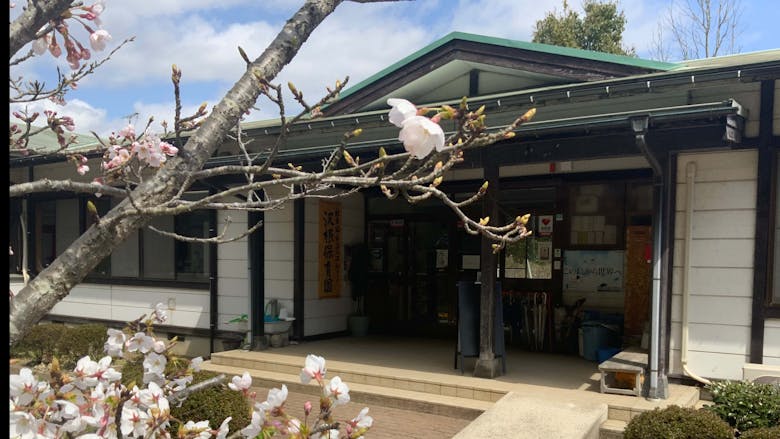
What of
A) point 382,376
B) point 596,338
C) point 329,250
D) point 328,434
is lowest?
point 382,376

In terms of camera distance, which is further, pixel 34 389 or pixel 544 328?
pixel 544 328

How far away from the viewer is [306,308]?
994 centimetres

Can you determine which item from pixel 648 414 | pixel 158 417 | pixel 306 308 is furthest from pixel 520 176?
pixel 158 417

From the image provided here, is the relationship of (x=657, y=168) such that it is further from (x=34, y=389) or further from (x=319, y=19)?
(x=34, y=389)

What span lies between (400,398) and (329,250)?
3.88m

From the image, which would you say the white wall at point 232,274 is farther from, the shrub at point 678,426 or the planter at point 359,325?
the shrub at point 678,426

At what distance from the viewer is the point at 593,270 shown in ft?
29.6

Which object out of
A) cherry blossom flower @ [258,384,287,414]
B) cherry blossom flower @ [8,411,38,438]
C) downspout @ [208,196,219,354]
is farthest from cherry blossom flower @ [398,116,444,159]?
downspout @ [208,196,219,354]

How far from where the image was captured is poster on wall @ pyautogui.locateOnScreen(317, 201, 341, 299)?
10156 millimetres

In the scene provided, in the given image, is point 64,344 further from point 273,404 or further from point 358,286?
point 273,404

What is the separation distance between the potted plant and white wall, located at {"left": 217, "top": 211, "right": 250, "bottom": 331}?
1.81m

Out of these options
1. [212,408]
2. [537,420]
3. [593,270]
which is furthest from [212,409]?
[593,270]

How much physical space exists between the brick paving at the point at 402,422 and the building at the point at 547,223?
6.04ft

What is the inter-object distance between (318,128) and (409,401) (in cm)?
425
